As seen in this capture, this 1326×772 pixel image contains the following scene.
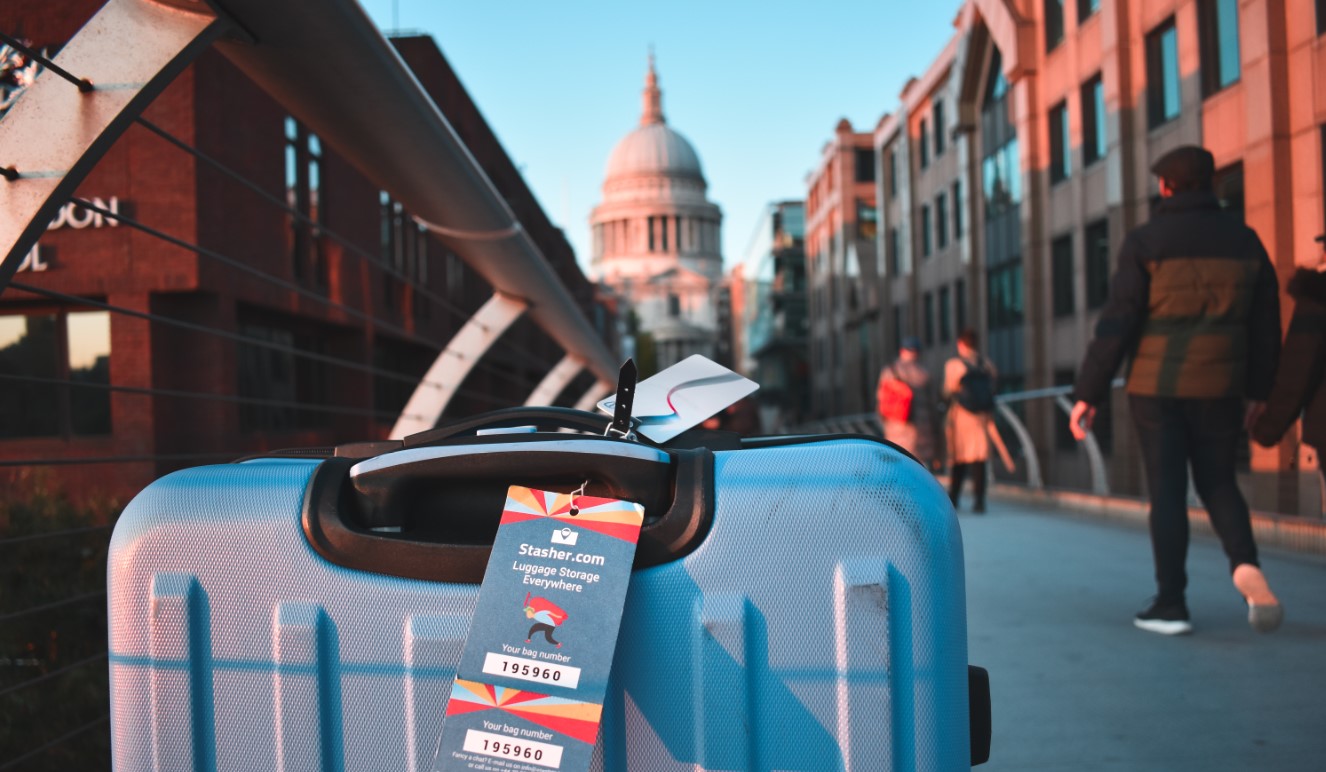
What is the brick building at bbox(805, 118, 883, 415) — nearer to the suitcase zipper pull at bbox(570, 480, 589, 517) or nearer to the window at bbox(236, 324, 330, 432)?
the window at bbox(236, 324, 330, 432)

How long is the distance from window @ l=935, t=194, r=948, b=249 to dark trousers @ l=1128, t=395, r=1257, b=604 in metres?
30.2

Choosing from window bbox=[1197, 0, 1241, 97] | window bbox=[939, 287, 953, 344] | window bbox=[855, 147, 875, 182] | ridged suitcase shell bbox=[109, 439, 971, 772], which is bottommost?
ridged suitcase shell bbox=[109, 439, 971, 772]

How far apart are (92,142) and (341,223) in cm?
1751

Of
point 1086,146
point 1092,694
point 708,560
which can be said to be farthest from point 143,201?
point 1086,146

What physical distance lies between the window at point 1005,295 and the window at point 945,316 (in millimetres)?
4235

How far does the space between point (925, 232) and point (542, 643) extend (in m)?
36.0

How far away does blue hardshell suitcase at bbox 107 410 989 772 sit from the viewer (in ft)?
4.53

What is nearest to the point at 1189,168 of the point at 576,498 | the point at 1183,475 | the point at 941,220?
the point at 1183,475

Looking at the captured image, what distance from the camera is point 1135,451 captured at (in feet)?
59.9

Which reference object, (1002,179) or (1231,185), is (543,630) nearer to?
(1231,185)

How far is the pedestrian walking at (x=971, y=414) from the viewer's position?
10.1 meters

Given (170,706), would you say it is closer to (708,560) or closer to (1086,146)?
(708,560)

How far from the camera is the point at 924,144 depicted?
3591 centimetres

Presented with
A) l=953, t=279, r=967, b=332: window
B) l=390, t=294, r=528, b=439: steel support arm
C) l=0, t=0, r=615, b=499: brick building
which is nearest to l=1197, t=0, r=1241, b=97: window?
l=0, t=0, r=615, b=499: brick building
